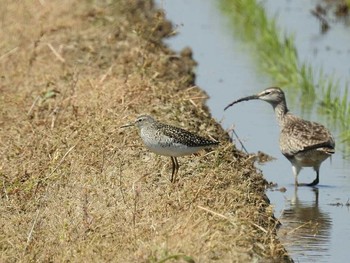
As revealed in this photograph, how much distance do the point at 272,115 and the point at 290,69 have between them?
109 cm

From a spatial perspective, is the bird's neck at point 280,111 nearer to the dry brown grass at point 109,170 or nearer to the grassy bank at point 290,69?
the grassy bank at point 290,69

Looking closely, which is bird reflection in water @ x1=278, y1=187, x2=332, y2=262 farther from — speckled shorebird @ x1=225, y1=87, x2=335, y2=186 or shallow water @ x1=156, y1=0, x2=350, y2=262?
speckled shorebird @ x1=225, y1=87, x2=335, y2=186

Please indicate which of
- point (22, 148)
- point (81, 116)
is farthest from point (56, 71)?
point (22, 148)

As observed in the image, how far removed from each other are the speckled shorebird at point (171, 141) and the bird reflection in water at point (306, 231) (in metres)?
0.90

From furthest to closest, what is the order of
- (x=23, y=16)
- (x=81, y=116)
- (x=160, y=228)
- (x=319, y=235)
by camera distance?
(x=23, y=16), (x=81, y=116), (x=319, y=235), (x=160, y=228)

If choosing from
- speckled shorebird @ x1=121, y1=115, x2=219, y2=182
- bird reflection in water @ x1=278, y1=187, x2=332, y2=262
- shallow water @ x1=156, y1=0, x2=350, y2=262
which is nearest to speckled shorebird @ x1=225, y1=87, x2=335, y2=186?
shallow water @ x1=156, y1=0, x2=350, y2=262

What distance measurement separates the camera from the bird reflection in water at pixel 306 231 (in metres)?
8.76

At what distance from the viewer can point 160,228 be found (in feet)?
25.5

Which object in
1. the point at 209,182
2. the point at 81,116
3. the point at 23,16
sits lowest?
the point at 209,182

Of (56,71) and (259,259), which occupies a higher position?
(56,71)

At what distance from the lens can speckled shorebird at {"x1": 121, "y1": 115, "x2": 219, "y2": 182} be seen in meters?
9.24

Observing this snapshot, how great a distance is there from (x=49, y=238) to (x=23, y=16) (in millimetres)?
9429

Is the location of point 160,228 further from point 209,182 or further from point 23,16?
point 23,16

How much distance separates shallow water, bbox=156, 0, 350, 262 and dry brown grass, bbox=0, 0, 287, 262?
0.41 m
